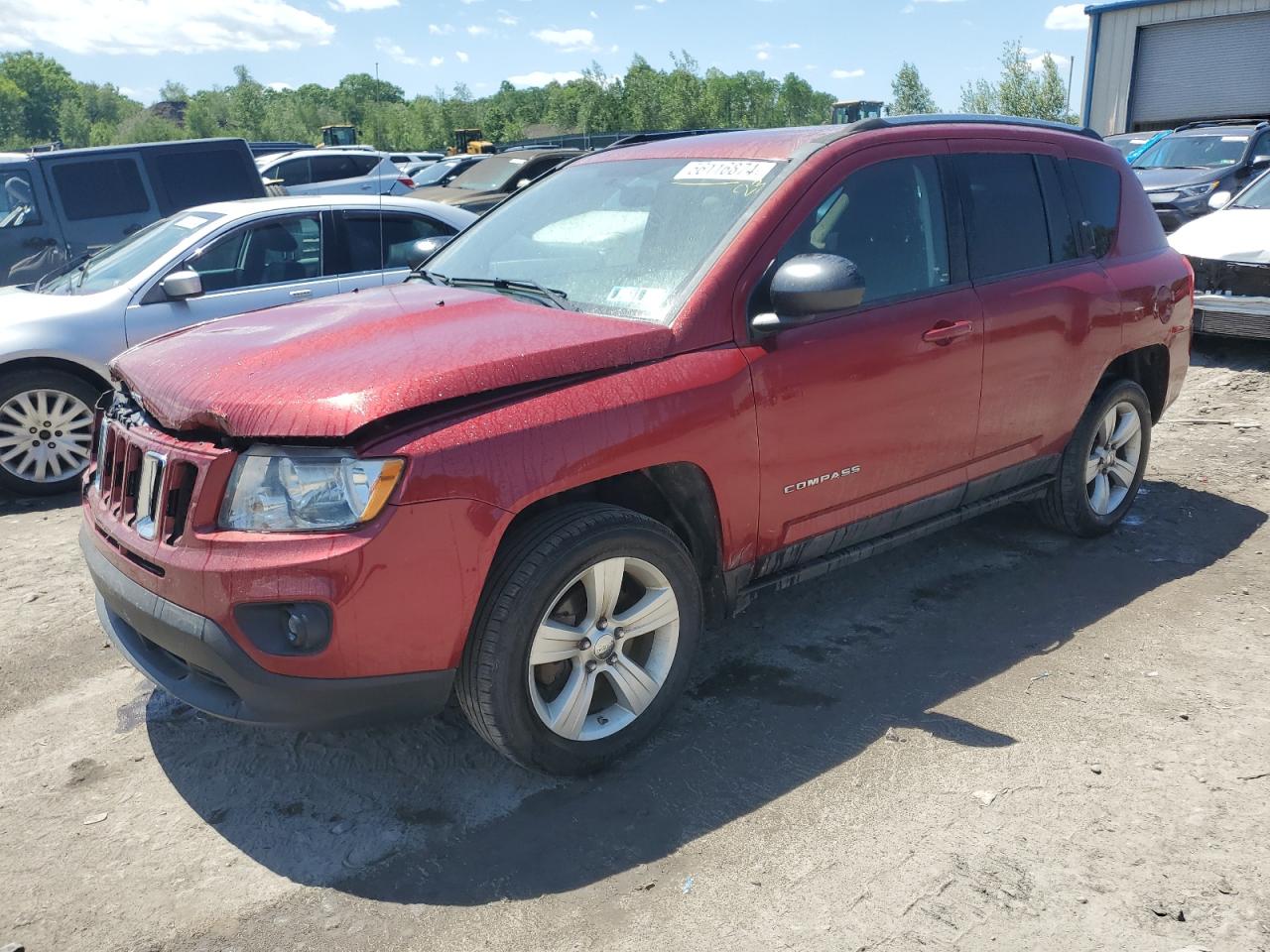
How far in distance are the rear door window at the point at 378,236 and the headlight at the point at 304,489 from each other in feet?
14.4

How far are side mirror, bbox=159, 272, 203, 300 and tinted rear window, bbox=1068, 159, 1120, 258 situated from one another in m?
4.77

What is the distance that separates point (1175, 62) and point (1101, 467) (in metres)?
26.4

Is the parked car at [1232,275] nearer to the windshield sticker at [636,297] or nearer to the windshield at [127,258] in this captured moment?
the windshield sticker at [636,297]

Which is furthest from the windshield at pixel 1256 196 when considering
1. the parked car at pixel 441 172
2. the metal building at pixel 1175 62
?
the metal building at pixel 1175 62

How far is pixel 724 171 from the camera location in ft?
12.5

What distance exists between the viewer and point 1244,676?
3787mm

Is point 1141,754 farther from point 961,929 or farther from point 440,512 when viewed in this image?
point 440,512

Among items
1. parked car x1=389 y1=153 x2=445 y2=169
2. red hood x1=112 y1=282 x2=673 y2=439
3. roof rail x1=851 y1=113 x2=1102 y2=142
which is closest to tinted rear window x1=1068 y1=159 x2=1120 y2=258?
roof rail x1=851 y1=113 x2=1102 y2=142

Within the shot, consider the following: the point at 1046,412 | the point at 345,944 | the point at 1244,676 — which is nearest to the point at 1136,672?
the point at 1244,676

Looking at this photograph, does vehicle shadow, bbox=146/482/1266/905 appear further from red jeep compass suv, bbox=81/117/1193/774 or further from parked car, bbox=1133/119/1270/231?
parked car, bbox=1133/119/1270/231

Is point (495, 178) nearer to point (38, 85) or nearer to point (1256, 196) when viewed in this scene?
point (1256, 196)

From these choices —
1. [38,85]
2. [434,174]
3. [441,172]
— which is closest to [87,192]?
[434,174]

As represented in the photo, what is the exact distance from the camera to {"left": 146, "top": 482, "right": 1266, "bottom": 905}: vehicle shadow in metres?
2.92

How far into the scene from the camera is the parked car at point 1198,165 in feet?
44.7
